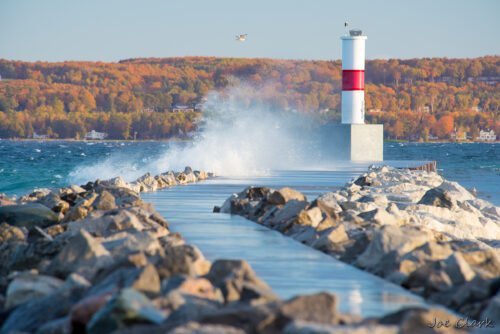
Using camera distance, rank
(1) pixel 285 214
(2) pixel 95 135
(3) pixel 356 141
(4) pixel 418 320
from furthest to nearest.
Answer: (2) pixel 95 135
(3) pixel 356 141
(1) pixel 285 214
(4) pixel 418 320

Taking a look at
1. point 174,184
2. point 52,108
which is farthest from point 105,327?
point 52,108

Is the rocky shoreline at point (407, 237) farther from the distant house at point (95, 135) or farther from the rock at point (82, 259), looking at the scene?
the distant house at point (95, 135)

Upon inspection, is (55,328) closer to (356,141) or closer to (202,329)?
(202,329)

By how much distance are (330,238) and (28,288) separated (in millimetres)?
2152

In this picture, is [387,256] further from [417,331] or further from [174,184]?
[174,184]

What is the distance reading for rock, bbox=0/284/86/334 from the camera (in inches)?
111

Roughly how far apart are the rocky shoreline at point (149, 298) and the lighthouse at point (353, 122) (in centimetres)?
1652

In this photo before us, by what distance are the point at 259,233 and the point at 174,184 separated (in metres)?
6.06

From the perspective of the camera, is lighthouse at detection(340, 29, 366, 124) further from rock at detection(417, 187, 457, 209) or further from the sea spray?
rock at detection(417, 187, 457, 209)

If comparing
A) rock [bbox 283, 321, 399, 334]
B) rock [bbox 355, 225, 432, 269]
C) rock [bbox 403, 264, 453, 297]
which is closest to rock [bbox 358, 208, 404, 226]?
rock [bbox 355, 225, 432, 269]

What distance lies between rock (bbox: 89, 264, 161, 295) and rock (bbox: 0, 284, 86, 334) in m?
0.12

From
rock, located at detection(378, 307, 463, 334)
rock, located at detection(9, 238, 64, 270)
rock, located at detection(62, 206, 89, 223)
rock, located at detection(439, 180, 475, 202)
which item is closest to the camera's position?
rock, located at detection(378, 307, 463, 334)

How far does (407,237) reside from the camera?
4.21 metres

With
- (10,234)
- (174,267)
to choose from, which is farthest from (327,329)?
(10,234)
